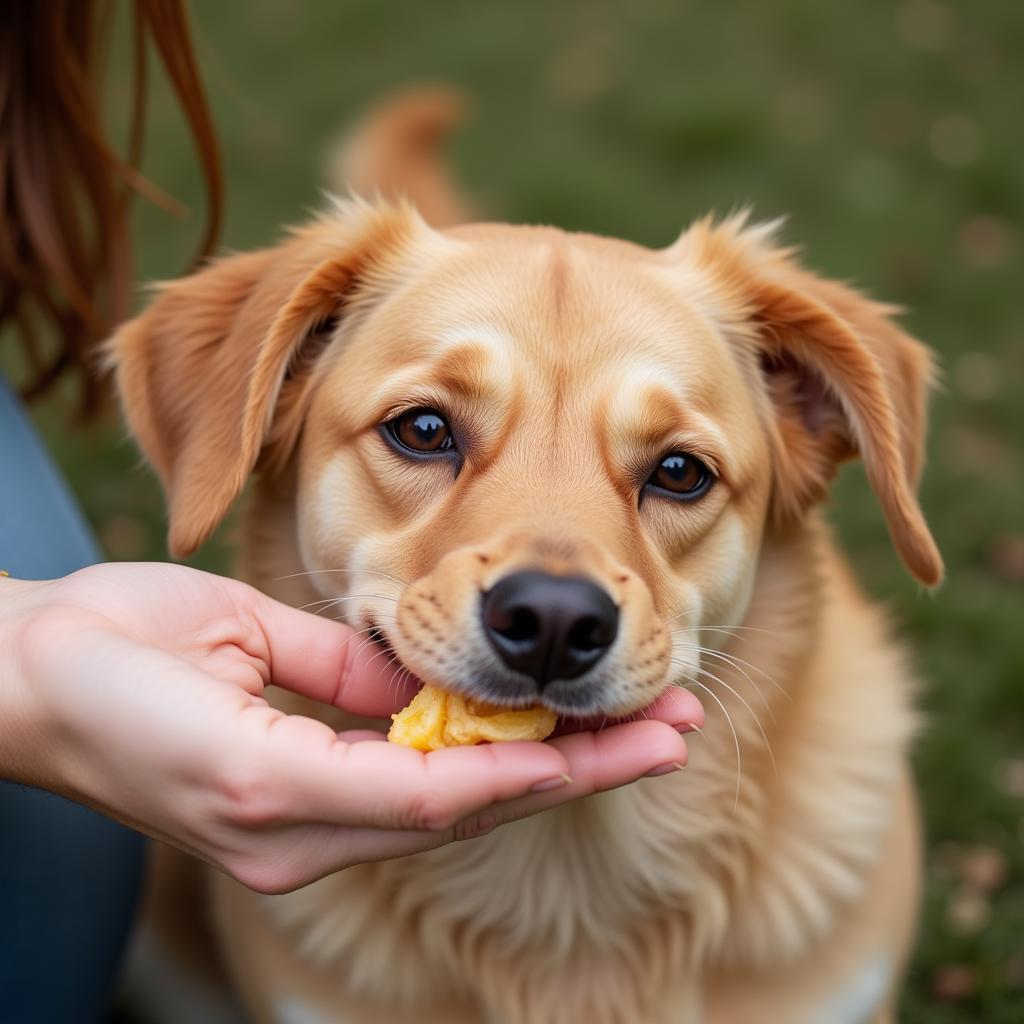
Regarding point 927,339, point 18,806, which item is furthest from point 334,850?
point 927,339

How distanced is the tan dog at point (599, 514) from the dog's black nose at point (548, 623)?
0.28 meters

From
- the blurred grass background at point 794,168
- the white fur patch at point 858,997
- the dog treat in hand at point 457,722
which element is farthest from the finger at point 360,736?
the blurred grass background at point 794,168

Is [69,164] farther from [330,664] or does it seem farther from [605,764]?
[605,764]

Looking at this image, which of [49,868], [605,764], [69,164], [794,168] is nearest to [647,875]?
[605,764]

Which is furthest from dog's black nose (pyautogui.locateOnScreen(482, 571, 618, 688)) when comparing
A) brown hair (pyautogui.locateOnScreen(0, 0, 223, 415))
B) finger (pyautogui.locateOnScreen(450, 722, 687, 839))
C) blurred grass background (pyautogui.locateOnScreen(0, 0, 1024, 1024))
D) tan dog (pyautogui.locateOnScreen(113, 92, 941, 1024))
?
blurred grass background (pyautogui.locateOnScreen(0, 0, 1024, 1024))

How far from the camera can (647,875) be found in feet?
8.59

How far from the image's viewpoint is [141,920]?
3619 mm

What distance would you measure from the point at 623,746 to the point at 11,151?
2.29 m

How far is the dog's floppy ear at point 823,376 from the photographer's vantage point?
2.58 meters

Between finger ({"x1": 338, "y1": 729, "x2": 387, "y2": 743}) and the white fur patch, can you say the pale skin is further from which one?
the white fur patch

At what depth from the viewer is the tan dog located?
7.88ft

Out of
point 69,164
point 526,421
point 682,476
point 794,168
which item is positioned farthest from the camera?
point 794,168

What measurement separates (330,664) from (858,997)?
1.49 metres

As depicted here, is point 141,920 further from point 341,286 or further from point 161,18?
point 161,18
